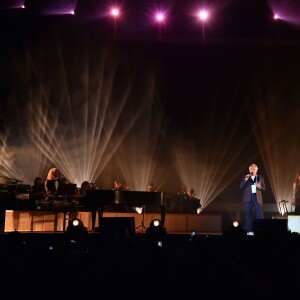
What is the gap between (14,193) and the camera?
10.4m

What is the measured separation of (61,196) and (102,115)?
19.0ft

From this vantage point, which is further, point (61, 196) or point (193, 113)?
point (193, 113)

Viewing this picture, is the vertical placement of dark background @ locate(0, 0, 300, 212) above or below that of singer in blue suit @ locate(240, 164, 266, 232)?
above

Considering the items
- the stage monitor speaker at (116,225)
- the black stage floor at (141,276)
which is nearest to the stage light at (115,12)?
the stage monitor speaker at (116,225)

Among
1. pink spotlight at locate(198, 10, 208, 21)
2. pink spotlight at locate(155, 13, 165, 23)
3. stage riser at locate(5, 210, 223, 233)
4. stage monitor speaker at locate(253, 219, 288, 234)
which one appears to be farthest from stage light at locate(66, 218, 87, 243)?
pink spotlight at locate(198, 10, 208, 21)

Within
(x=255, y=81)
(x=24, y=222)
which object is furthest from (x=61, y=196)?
(x=255, y=81)

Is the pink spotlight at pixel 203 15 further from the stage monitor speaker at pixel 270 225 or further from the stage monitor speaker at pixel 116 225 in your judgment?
the stage monitor speaker at pixel 116 225

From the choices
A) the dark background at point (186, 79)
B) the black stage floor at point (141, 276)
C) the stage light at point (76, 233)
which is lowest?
the black stage floor at point (141, 276)

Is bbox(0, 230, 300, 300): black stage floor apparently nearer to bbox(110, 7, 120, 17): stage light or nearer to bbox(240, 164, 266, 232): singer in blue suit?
bbox(240, 164, 266, 232): singer in blue suit

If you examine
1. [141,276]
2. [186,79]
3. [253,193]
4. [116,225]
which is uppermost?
[186,79]

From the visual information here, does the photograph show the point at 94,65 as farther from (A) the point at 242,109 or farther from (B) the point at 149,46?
(A) the point at 242,109

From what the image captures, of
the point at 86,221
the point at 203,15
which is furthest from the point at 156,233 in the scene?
the point at 203,15

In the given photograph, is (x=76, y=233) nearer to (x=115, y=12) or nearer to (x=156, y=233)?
(x=156, y=233)

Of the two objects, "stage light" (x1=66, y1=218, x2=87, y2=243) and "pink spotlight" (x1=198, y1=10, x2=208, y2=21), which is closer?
"stage light" (x1=66, y1=218, x2=87, y2=243)
